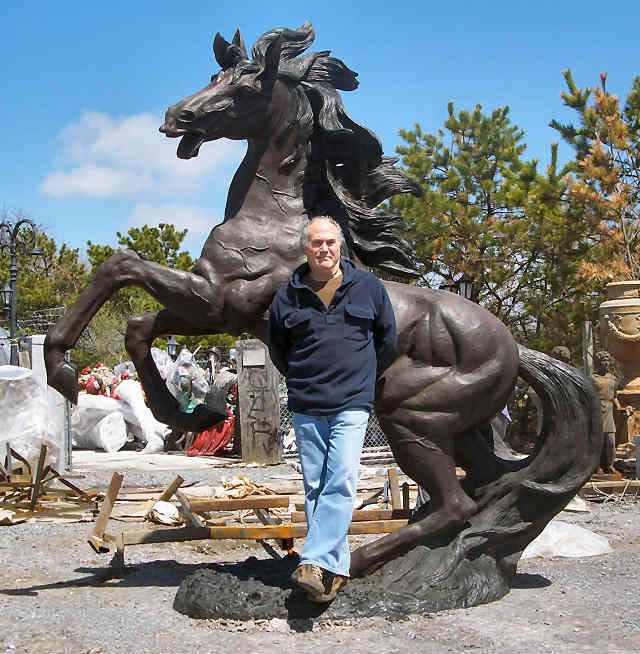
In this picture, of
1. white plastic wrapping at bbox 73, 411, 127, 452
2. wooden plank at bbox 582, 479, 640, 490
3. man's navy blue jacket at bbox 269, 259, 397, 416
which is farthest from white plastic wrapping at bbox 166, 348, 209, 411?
man's navy blue jacket at bbox 269, 259, 397, 416

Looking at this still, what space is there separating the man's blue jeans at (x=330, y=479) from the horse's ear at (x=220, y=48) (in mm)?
2158

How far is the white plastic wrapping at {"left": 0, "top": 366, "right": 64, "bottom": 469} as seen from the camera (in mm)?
Answer: 9438

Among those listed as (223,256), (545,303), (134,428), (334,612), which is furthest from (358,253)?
(545,303)

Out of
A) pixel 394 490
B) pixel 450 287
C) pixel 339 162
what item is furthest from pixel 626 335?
pixel 339 162

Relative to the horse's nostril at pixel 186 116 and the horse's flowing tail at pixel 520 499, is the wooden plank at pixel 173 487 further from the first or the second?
the horse's nostril at pixel 186 116

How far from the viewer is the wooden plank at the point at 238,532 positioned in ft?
14.1

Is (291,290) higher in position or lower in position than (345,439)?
higher

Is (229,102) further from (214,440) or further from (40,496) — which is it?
(214,440)

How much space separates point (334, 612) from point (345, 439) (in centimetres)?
80

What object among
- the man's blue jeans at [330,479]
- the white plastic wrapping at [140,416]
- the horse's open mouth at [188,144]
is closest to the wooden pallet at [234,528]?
the man's blue jeans at [330,479]

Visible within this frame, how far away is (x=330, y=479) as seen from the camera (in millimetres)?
3588

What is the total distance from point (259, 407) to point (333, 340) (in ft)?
28.7

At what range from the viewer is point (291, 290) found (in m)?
3.80

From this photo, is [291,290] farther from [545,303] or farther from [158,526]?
[545,303]
